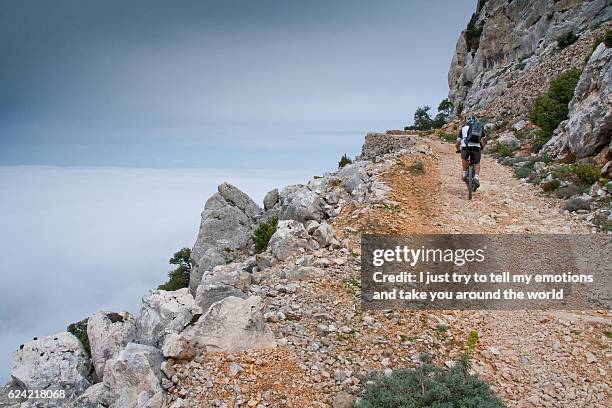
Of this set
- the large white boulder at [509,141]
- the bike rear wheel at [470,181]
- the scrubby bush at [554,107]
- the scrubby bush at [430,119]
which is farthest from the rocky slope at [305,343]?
the scrubby bush at [430,119]

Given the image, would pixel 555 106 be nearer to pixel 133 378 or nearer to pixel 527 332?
pixel 527 332

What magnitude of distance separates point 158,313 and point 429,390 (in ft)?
22.0

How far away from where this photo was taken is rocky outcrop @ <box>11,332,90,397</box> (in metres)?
11.6

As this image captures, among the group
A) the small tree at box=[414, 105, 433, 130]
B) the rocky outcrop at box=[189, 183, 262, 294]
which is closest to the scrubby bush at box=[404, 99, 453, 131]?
the small tree at box=[414, 105, 433, 130]

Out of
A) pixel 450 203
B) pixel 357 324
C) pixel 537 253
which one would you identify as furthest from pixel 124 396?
pixel 450 203

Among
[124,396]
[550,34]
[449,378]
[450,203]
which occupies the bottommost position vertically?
[124,396]

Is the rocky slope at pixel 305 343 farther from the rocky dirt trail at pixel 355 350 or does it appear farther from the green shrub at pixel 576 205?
the green shrub at pixel 576 205

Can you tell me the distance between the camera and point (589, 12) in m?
40.1

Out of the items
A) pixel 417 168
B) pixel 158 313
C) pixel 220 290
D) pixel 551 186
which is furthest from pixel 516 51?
pixel 158 313

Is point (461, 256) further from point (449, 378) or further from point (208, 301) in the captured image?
point (208, 301)

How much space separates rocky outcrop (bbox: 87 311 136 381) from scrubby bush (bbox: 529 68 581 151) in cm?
2188

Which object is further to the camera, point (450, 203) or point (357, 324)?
point (450, 203)

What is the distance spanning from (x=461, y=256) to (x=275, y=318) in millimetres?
5509

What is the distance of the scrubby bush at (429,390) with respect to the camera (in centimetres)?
564
